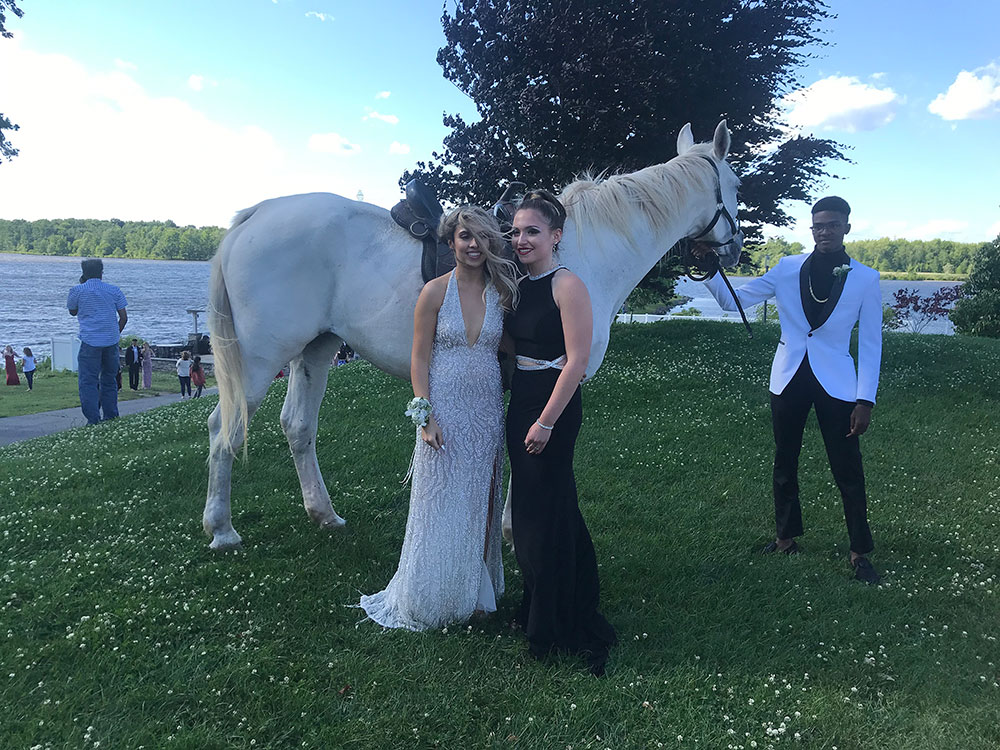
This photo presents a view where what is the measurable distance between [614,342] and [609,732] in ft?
33.1

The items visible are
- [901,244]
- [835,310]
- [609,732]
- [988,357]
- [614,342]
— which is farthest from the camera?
[901,244]

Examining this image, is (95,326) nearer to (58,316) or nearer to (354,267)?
(354,267)

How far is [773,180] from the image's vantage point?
37.5 feet

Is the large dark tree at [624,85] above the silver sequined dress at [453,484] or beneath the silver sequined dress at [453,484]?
above

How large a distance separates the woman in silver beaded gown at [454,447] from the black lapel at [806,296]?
2.41m

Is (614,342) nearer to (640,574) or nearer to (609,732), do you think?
(640,574)

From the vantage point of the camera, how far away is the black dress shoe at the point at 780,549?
14.8ft

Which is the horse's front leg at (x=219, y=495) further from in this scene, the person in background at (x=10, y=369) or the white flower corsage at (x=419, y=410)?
the person in background at (x=10, y=369)

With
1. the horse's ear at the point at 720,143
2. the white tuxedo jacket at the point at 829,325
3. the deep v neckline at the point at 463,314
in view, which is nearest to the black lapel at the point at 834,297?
the white tuxedo jacket at the point at 829,325

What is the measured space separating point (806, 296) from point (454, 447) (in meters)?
2.78

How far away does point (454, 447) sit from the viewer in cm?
318

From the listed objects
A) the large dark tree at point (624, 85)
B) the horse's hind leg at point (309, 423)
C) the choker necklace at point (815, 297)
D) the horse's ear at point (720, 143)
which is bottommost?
the horse's hind leg at point (309, 423)

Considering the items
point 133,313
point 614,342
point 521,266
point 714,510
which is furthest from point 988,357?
point 133,313

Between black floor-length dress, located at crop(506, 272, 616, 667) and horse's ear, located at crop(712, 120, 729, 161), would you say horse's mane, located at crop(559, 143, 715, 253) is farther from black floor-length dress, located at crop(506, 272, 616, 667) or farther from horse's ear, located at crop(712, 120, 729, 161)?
black floor-length dress, located at crop(506, 272, 616, 667)
